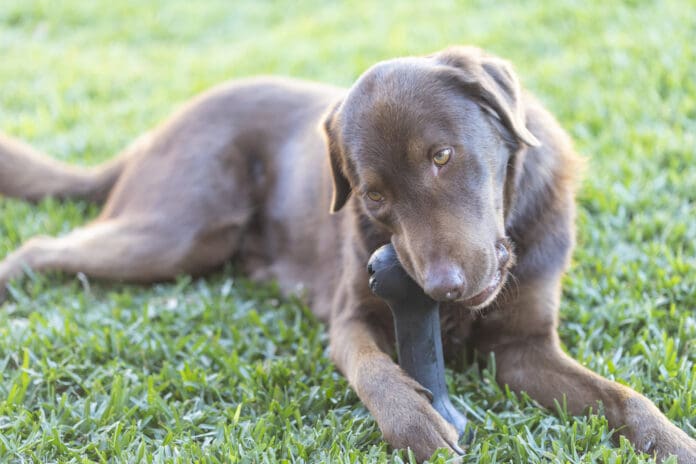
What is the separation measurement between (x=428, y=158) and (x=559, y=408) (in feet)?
3.43

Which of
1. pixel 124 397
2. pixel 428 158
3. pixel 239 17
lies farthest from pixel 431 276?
pixel 239 17

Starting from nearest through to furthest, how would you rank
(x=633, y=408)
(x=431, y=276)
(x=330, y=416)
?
1. (x=431, y=276)
2. (x=633, y=408)
3. (x=330, y=416)

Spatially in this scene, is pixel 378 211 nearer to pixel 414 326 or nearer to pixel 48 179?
pixel 414 326

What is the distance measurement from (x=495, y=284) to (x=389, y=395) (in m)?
0.54

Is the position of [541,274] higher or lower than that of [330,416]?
higher

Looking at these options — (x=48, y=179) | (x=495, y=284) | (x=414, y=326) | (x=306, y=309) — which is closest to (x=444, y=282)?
(x=495, y=284)

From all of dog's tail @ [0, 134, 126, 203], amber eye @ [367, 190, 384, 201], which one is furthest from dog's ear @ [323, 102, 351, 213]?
dog's tail @ [0, 134, 126, 203]

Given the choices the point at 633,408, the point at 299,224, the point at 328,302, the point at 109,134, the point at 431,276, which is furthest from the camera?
the point at 109,134

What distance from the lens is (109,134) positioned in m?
6.51

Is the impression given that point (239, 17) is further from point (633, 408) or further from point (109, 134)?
point (633, 408)

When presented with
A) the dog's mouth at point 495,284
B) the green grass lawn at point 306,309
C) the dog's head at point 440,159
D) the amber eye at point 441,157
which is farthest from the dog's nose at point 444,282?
the green grass lawn at point 306,309

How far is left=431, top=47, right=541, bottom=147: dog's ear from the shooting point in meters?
3.11

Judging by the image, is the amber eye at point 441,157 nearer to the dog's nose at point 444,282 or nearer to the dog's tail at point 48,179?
the dog's nose at point 444,282

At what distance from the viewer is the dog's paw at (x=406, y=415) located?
2887 mm
